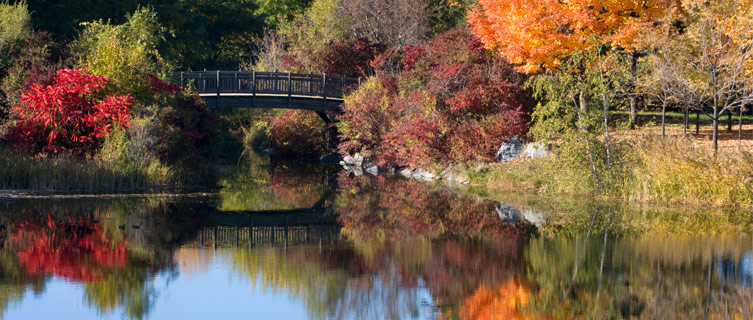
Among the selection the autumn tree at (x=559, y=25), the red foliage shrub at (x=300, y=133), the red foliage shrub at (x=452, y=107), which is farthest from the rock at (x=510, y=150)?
the red foliage shrub at (x=300, y=133)

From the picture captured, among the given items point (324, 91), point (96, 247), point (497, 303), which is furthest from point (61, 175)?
point (324, 91)

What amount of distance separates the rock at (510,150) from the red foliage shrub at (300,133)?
44.5 ft

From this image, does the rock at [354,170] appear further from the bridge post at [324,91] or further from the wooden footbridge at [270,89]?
the bridge post at [324,91]

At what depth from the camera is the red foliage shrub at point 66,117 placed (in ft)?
72.0

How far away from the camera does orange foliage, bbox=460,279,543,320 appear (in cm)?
1026

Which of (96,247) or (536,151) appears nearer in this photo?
(96,247)

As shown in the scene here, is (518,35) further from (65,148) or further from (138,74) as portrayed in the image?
(65,148)

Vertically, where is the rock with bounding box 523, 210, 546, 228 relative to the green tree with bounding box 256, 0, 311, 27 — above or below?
below

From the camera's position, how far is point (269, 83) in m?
34.5

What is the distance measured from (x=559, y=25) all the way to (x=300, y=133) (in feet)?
53.5

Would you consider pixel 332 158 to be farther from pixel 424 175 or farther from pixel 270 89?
pixel 424 175

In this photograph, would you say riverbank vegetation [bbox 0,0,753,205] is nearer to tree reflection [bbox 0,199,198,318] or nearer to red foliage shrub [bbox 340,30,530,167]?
red foliage shrub [bbox 340,30,530,167]

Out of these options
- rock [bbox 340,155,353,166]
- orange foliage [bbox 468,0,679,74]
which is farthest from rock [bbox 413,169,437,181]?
rock [bbox 340,155,353,166]

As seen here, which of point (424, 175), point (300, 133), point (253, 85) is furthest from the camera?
point (300, 133)
